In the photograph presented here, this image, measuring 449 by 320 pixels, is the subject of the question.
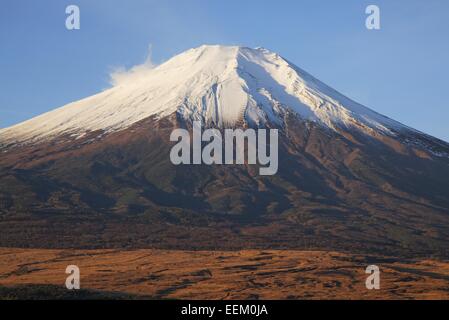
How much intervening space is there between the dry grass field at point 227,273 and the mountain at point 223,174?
23.0 ft

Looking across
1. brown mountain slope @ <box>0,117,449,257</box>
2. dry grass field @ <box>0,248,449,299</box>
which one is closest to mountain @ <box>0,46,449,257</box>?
brown mountain slope @ <box>0,117,449,257</box>

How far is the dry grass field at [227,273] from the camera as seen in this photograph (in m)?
54.4

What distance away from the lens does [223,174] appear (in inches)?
4843

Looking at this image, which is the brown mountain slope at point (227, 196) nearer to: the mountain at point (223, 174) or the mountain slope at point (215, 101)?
the mountain at point (223, 174)

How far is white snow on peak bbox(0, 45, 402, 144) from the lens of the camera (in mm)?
152875

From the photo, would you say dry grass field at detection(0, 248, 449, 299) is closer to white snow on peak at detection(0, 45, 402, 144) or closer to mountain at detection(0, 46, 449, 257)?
mountain at detection(0, 46, 449, 257)

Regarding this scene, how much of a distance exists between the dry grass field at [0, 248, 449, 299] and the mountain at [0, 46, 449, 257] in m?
7.00

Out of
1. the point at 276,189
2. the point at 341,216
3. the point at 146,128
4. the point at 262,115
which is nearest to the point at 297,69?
the point at 262,115

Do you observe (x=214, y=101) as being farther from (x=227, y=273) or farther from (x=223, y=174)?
(x=227, y=273)

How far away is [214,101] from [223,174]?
4024cm

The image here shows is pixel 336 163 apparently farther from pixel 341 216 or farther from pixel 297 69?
pixel 297 69

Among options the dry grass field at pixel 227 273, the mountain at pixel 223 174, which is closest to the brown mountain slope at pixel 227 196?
the mountain at pixel 223 174

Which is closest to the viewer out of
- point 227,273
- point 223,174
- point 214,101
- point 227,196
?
point 227,273

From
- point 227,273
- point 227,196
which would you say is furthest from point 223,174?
point 227,273
